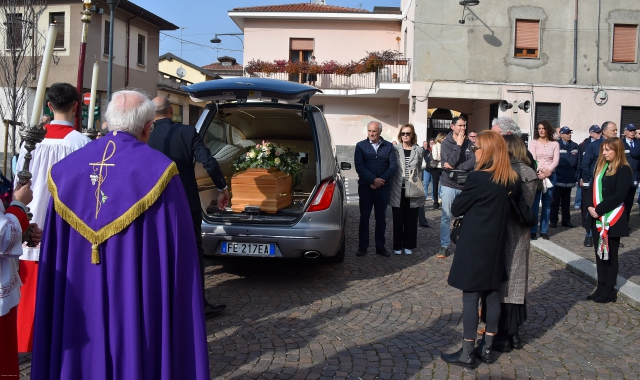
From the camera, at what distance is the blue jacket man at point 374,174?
7.96m

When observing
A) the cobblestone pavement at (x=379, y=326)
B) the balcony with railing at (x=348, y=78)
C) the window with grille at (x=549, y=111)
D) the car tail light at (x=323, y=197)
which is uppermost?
the balcony with railing at (x=348, y=78)

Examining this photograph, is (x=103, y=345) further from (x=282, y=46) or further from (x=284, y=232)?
(x=282, y=46)

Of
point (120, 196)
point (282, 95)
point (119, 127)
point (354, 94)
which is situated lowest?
point (120, 196)

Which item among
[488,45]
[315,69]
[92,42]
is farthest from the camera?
[315,69]

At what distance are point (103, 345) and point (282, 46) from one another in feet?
98.1

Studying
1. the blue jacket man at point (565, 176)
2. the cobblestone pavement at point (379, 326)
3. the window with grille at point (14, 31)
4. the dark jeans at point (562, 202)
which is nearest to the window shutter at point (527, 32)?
the blue jacket man at point (565, 176)

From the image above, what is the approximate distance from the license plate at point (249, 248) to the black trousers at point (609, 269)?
3.28 meters

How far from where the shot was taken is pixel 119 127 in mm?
2678

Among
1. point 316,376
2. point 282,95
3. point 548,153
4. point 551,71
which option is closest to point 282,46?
point 551,71

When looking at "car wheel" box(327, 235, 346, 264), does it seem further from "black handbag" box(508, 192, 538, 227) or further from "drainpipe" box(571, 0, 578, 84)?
"drainpipe" box(571, 0, 578, 84)

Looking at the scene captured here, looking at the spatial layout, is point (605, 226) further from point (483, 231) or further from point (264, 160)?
point (264, 160)

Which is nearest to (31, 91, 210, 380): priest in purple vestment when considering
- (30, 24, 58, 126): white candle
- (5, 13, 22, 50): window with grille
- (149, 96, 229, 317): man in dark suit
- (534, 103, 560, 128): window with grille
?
(30, 24, 58, 126): white candle

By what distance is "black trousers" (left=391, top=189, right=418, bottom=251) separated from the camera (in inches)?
323

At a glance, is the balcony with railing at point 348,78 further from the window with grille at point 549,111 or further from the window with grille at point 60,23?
the window with grille at point 60,23
